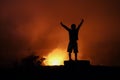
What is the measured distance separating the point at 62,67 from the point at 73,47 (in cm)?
187

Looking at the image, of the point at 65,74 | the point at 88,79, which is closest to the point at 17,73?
the point at 65,74

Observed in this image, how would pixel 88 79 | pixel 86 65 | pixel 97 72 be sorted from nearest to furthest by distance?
1. pixel 88 79
2. pixel 97 72
3. pixel 86 65

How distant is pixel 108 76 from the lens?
22.6m

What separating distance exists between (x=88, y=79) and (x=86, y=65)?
336 centimetres

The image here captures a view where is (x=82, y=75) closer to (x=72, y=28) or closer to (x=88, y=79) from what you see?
(x=88, y=79)

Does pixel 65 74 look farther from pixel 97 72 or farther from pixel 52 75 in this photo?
pixel 97 72

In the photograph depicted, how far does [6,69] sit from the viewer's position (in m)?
24.1

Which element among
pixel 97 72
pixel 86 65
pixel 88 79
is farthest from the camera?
pixel 86 65

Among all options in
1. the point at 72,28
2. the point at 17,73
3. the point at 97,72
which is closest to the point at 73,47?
the point at 72,28

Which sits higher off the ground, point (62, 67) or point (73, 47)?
point (73, 47)

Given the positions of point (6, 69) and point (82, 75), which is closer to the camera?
point (82, 75)

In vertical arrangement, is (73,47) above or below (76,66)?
above

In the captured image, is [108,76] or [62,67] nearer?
[108,76]

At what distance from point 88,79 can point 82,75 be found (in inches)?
34.2
